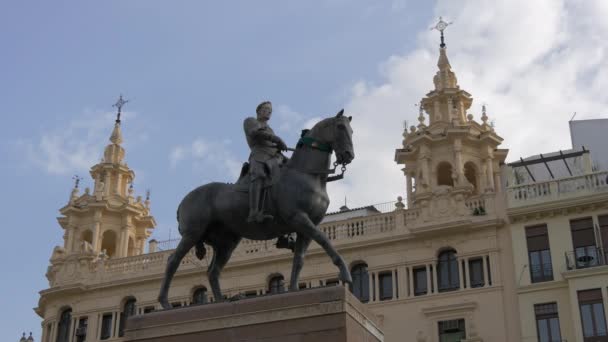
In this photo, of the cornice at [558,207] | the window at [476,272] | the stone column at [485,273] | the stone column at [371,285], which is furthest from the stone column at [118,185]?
the cornice at [558,207]

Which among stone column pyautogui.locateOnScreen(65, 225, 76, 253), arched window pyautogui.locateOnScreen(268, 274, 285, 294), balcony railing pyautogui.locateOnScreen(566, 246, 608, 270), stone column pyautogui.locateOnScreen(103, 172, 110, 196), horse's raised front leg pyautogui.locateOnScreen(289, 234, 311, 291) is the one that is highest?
stone column pyautogui.locateOnScreen(103, 172, 110, 196)

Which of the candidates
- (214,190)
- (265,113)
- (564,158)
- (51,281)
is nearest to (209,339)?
(214,190)

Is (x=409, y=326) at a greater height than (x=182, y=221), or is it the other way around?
(x=409, y=326)

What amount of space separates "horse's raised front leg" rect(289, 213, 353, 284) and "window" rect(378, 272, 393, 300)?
100 feet

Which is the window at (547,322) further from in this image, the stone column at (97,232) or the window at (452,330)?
the stone column at (97,232)

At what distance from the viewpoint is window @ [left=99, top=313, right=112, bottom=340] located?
51875 millimetres

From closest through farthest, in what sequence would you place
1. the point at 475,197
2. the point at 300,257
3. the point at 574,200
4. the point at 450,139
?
the point at 300,257 → the point at 574,200 → the point at 475,197 → the point at 450,139

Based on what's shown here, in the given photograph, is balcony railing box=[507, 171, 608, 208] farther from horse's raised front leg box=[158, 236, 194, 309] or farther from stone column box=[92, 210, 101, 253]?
horse's raised front leg box=[158, 236, 194, 309]

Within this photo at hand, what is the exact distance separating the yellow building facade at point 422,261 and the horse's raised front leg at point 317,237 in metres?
28.2

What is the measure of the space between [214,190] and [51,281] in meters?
41.5

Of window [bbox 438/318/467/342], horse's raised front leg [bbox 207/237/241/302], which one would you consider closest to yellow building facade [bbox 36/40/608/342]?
window [bbox 438/318/467/342]

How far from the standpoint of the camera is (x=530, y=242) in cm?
4447

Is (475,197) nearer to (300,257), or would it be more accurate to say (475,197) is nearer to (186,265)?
(186,265)

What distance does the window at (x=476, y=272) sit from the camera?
147ft
